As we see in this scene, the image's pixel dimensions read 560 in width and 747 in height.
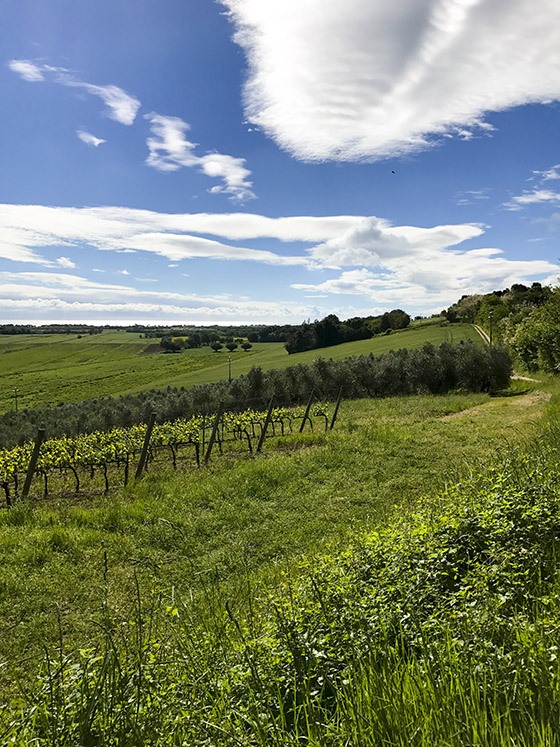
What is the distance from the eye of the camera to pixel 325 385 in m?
40.7

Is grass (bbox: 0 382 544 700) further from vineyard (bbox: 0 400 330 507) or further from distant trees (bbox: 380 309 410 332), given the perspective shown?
distant trees (bbox: 380 309 410 332)

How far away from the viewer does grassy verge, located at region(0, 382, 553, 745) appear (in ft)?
7.99

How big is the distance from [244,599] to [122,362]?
110m

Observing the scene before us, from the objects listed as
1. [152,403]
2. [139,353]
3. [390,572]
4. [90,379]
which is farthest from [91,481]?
[139,353]

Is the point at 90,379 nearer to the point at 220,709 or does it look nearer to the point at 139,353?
the point at 139,353

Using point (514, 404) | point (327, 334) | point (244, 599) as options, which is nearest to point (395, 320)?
point (327, 334)

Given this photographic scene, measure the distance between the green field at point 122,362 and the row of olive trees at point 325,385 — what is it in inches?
686

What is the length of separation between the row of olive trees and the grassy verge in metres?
21.7

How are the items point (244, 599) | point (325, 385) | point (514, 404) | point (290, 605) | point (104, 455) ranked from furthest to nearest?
point (325, 385)
point (514, 404)
point (104, 455)
point (244, 599)
point (290, 605)

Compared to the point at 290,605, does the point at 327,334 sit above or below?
above

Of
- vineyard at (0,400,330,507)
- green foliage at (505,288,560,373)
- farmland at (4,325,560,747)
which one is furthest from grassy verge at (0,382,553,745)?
green foliage at (505,288,560,373)

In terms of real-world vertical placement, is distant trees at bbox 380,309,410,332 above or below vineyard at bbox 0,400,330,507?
above

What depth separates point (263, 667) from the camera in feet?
9.55

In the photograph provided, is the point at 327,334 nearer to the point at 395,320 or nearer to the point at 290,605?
the point at 395,320
